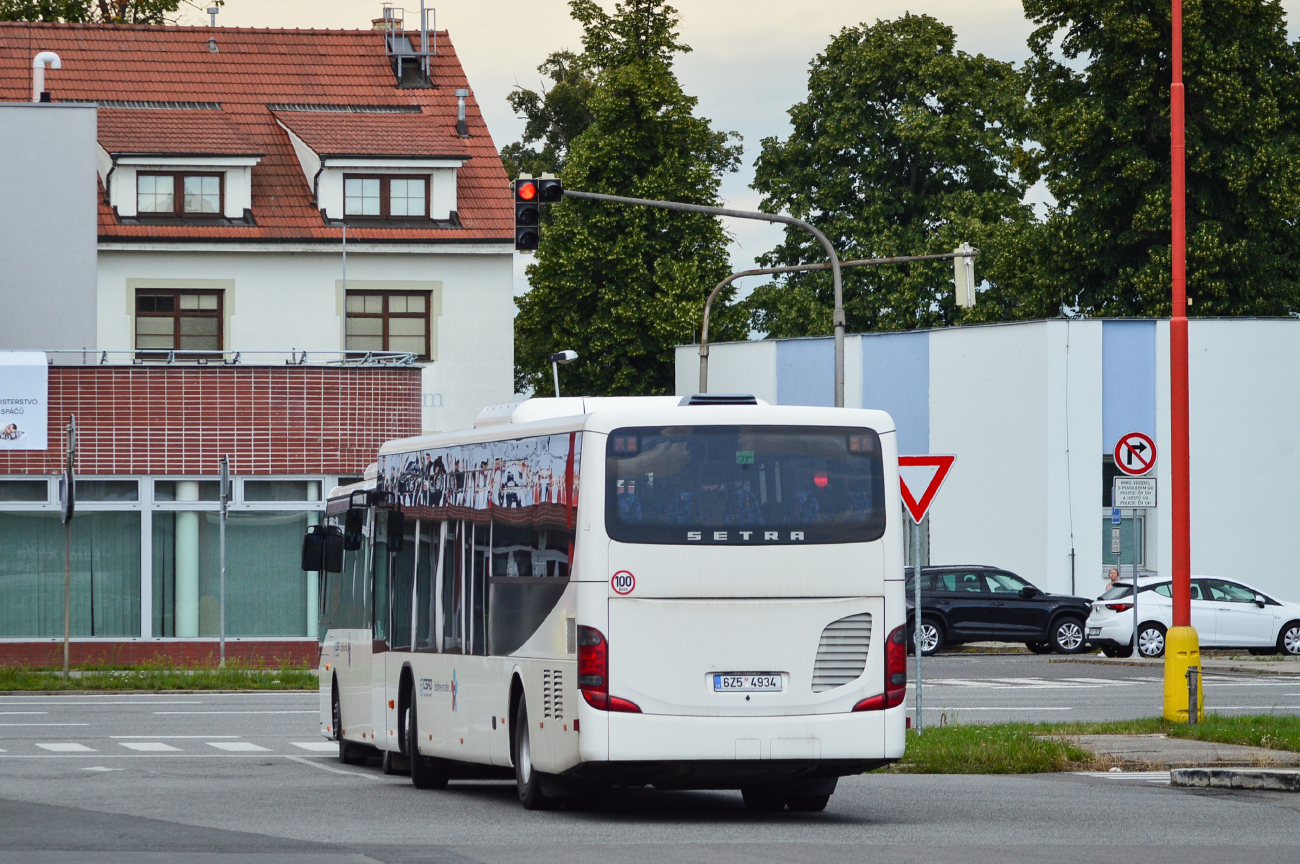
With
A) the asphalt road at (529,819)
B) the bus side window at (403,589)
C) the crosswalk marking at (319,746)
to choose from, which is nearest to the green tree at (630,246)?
the crosswalk marking at (319,746)

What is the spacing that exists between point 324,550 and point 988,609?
69.9ft

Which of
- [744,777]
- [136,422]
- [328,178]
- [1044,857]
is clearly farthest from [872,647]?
[328,178]

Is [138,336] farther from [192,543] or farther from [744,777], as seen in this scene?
[744,777]

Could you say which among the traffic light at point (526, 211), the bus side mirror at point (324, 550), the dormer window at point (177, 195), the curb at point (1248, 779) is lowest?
the curb at point (1248, 779)

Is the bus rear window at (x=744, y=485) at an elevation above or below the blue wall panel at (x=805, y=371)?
below

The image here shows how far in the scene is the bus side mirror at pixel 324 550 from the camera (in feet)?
64.4

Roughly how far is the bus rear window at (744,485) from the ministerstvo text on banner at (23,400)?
71.5 feet

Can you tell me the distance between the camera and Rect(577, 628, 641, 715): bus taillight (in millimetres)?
12977

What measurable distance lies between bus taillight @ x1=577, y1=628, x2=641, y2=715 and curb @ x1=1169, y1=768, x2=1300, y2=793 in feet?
16.9

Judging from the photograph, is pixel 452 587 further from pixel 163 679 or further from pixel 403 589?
pixel 163 679

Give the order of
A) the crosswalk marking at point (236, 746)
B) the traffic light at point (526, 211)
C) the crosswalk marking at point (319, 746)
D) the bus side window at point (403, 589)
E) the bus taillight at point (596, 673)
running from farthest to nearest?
the traffic light at point (526, 211) < the crosswalk marking at point (319, 746) < the crosswalk marking at point (236, 746) < the bus side window at point (403, 589) < the bus taillight at point (596, 673)

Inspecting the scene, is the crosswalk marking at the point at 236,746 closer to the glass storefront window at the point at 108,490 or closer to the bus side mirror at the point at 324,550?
the bus side mirror at the point at 324,550

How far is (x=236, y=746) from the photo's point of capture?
20609mm

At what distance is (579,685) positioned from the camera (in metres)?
13.0
